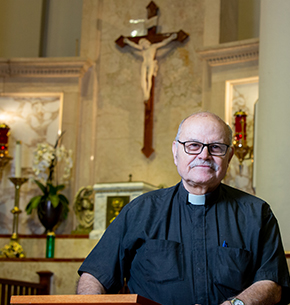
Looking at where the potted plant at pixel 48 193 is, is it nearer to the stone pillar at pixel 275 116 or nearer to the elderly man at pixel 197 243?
the stone pillar at pixel 275 116

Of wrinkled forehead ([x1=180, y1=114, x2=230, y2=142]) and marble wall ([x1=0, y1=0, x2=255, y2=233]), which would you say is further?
marble wall ([x1=0, y1=0, x2=255, y2=233])

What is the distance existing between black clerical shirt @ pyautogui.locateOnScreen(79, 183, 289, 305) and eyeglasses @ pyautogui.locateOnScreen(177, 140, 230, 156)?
0.19 m

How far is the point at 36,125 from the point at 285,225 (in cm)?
533

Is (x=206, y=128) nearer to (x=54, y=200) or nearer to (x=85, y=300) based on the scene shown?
(x=85, y=300)

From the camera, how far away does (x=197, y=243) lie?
2125 mm

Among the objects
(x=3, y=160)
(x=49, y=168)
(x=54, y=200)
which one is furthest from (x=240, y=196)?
(x=3, y=160)

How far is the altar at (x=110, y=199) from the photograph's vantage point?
5.98 meters

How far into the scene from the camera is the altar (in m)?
5.98

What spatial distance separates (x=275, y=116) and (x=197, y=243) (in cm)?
215

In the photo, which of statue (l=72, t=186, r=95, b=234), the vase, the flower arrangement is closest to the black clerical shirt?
statue (l=72, t=186, r=95, b=234)

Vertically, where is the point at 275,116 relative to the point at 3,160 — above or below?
above

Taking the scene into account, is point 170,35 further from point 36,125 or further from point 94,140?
point 36,125

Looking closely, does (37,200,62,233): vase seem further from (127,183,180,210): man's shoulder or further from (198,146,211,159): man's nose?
(198,146,211,159): man's nose

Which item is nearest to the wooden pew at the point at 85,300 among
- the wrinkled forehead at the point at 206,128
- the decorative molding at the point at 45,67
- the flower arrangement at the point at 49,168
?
the wrinkled forehead at the point at 206,128
